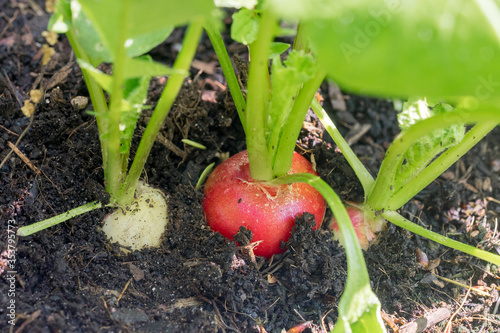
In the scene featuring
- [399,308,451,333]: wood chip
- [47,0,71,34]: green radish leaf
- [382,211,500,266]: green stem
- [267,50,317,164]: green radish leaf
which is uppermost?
[47,0,71,34]: green radish leaf

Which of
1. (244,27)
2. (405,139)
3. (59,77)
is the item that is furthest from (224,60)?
(59,77)

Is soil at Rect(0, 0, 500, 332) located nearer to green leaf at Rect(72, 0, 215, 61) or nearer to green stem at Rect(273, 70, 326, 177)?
green stem at Rect(273, 70, 326, 177)

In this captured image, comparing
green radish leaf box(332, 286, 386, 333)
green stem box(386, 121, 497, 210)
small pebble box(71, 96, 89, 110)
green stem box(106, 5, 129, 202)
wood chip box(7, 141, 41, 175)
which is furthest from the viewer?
small pebble box(71, 96, 89, 110)

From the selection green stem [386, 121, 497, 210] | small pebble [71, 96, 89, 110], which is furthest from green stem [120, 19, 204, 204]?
green stem [386, 121, 497, 210]

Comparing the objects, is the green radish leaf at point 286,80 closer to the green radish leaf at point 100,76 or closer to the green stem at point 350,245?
the green stem at point 350,245

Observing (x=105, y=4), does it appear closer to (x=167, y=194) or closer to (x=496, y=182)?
(x=167, y=194)

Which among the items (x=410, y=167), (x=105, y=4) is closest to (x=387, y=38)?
(x=105, y=4)

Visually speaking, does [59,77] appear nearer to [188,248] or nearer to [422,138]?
[188,248]
